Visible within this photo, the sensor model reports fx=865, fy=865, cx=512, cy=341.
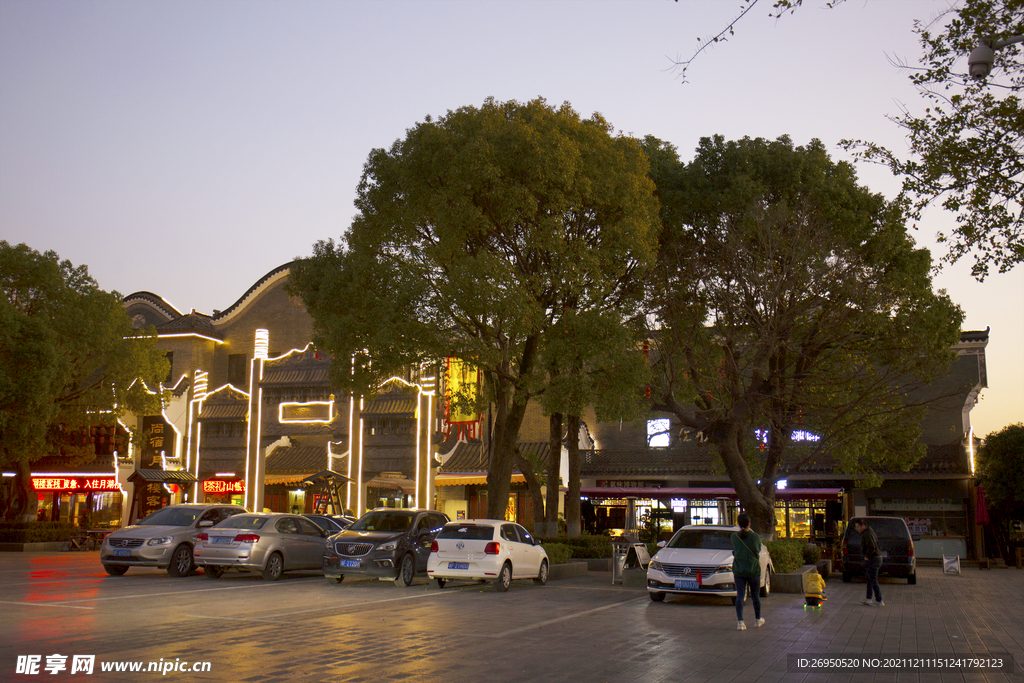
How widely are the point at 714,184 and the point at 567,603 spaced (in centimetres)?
1105

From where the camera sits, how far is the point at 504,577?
59.3 feet

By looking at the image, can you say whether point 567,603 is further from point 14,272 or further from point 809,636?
point 14,272

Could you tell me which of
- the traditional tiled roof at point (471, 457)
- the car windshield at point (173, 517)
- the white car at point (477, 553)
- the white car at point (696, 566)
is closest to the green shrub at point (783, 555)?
the white car at point (696, 566)

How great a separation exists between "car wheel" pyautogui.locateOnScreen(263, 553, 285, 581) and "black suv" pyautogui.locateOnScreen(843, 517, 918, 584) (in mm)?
14178

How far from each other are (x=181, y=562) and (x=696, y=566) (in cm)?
1199

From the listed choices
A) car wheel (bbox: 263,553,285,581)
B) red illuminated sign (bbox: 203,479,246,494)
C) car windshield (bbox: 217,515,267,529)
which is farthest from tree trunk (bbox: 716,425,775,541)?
red illuminated sign (bbox: 203,479,246,494)

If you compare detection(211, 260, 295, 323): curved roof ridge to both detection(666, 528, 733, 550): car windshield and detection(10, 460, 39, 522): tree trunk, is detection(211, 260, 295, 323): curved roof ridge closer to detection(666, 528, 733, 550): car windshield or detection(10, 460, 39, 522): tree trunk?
detection(10, 460, 39, 522): tree trunk

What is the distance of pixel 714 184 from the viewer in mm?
21359

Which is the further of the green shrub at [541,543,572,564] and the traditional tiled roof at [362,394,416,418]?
the traditional tiled roof at [362,394,416,418]

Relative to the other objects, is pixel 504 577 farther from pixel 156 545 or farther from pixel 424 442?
pixel 424 442

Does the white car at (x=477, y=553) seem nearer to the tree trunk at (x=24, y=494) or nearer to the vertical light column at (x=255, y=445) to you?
the vertical light column at (x=255, y=445)

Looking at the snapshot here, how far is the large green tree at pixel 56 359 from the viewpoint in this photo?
29594mm

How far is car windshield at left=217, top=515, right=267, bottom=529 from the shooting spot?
2005 centimetres

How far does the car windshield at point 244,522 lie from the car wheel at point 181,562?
106 cm
